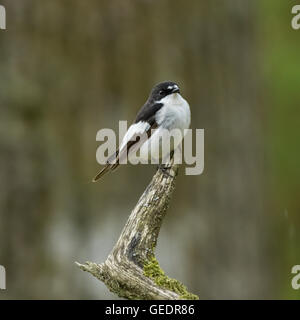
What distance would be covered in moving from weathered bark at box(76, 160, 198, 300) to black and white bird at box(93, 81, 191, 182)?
1.18m

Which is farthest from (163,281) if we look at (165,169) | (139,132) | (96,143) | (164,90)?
(96,143)

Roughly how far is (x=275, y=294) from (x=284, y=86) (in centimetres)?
289

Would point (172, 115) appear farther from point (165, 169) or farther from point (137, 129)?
point (165, 169)

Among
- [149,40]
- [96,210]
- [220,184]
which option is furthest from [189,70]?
[96,210]

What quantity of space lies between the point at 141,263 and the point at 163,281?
0.23m

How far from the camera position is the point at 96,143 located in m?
6.26

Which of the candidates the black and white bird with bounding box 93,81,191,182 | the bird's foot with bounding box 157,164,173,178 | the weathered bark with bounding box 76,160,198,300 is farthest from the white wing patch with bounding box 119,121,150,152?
the weathered bark with bounding box 76,160,198,300

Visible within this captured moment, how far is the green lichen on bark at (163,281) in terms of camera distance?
11.8 ft

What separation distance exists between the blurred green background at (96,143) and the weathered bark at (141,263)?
7.36 ft

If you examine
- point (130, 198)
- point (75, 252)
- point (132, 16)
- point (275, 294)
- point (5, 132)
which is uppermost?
point (132, 16)

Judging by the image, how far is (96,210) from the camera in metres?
6.28

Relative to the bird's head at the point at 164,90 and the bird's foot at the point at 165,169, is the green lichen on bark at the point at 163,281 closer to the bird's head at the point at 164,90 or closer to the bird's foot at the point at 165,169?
the bird's foot at the point at 165,169

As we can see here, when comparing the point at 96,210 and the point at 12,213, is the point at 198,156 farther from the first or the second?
the point at 12,213

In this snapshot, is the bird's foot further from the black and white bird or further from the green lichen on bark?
the green lichen on bark
